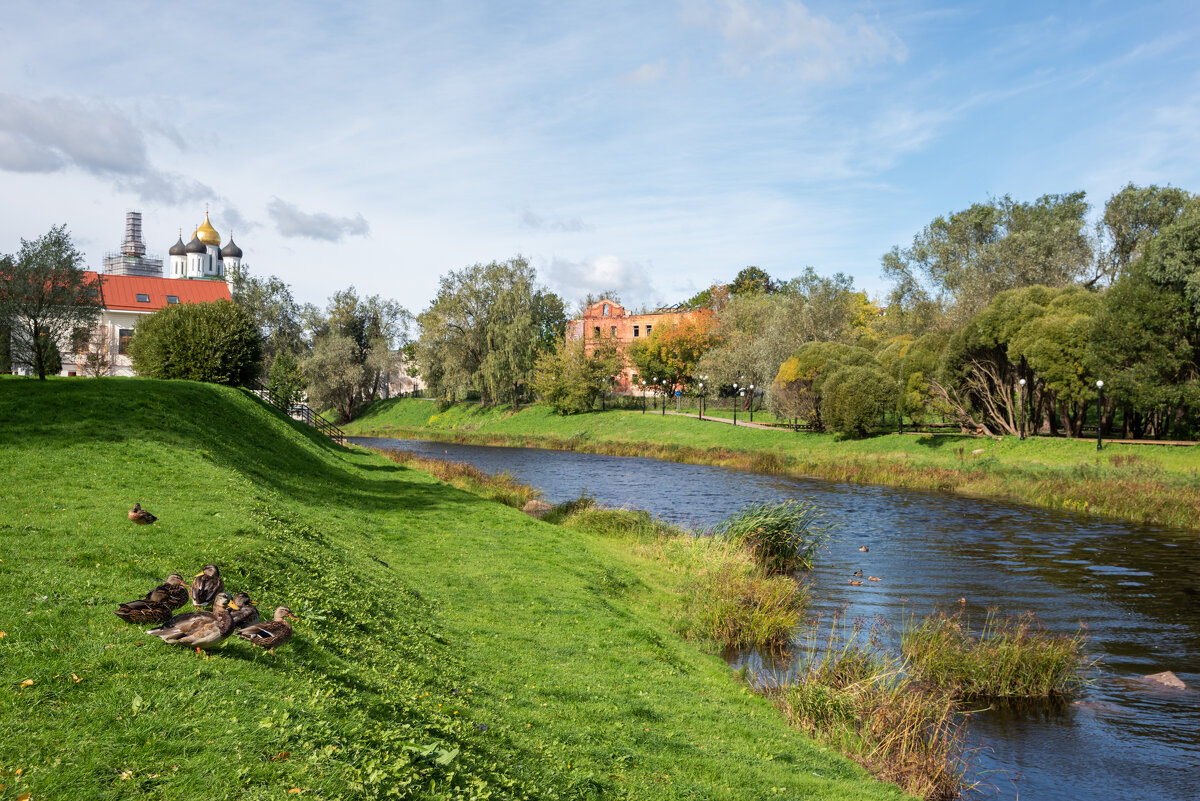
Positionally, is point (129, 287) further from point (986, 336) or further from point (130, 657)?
point (130, 657)

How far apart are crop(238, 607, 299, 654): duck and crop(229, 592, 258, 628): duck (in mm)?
79

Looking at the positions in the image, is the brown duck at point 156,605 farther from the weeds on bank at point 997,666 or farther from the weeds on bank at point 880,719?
the weeds on bank at point 997,666

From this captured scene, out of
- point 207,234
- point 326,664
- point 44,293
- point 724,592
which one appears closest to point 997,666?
point 724,592

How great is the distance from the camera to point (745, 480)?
38781 mm

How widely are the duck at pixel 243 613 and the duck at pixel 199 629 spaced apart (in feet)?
0.31

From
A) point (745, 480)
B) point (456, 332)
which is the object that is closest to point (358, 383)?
point (456, 332)

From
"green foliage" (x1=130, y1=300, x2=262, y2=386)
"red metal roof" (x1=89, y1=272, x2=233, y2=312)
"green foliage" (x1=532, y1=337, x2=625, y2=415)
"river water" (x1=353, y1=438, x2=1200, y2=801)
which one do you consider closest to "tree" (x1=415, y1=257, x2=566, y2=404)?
"green foliage" (x1=532, y1=337, x2=625, y2=415)

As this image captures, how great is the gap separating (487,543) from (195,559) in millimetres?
8407

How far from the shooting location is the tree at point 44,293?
2459 centimetres

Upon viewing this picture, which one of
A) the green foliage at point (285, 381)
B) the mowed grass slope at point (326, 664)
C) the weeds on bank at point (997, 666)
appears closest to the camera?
the mowed grass slope at point (326, 664)

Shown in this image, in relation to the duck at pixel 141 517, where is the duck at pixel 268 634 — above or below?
below

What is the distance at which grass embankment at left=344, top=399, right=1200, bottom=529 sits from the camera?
28500 millimetres

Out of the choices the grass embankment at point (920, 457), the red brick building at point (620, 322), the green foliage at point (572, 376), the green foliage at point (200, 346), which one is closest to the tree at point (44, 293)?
the green foliage at point (200, 346)

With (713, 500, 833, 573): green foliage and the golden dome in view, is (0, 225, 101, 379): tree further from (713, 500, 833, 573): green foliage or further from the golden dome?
the golden dome
